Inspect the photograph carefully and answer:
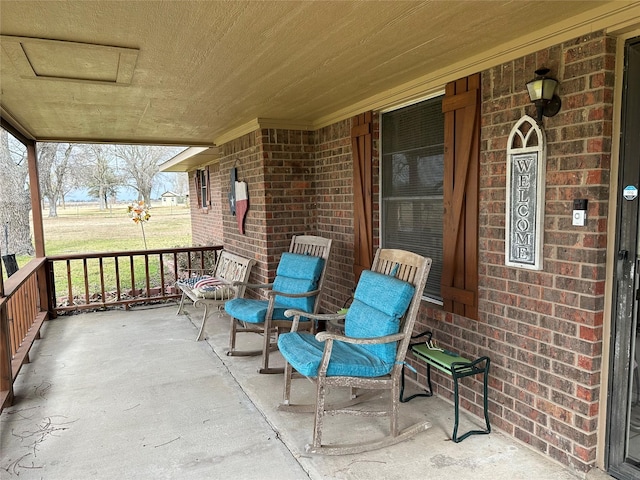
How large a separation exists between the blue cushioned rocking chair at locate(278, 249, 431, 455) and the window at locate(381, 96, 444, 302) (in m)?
0.54

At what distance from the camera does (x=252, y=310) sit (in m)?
3.75

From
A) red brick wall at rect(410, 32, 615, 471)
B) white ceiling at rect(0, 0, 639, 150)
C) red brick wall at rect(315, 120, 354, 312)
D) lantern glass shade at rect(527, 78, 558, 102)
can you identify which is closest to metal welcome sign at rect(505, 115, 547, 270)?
red brick wall at rect(410, 32, 615, 471)

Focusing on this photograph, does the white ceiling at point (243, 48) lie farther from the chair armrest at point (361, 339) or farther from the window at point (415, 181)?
the chair armrest at point (361, 339)

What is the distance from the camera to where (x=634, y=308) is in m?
2.08

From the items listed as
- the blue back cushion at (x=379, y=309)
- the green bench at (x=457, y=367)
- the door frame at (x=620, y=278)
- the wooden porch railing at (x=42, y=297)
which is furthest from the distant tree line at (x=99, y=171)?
the door frame at (x=620, y=278)

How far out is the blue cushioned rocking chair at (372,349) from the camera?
2420mm

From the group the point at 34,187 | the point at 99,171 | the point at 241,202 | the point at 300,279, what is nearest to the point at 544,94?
the point at 300,279

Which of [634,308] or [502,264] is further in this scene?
[502,264]

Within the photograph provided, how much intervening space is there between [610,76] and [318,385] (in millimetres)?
2125

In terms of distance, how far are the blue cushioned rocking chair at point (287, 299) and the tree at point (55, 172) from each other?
1358 cm

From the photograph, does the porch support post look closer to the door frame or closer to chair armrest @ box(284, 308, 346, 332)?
chair armrest @ box(284, 308, 346, 332)

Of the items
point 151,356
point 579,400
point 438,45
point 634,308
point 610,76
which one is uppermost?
point 438,45

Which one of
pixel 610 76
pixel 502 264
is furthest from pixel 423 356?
pixel 610 76

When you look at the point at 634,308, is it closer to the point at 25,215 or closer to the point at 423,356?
the point at 423,356
